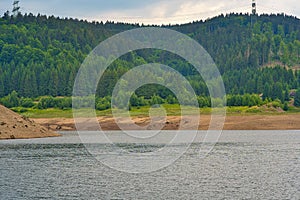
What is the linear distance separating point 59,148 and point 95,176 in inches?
1731

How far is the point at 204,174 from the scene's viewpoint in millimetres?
68438

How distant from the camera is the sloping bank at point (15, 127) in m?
138

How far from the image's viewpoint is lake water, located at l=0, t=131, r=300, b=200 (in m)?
54.0

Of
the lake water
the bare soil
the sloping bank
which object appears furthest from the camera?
the bare soil

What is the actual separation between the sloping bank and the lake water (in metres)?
40.4

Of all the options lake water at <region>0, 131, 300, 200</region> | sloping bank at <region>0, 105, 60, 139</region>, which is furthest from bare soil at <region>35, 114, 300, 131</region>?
lake water at <region>0, 131, 300, 200</region>

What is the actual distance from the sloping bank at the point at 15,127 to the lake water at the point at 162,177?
40.4 m

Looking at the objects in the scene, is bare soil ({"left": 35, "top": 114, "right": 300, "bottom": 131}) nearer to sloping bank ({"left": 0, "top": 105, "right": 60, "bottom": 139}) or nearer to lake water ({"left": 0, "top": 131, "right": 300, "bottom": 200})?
sloping bank ({"left": 0, "top": 105, "right": 60, "bottom": 139})

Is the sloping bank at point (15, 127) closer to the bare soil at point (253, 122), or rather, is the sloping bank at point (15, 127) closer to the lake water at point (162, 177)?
the lake water at point (162, 177)

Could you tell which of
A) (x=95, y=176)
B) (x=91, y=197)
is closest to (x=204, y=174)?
(x=95, y=176)

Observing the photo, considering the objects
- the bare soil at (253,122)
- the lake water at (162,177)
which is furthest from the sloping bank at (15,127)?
the bare soil at (253,122)

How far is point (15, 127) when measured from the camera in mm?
141125

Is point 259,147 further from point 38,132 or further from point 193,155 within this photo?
point 38,132

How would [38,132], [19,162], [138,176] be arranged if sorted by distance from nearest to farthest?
[138,176], [19,162], [38,132]
